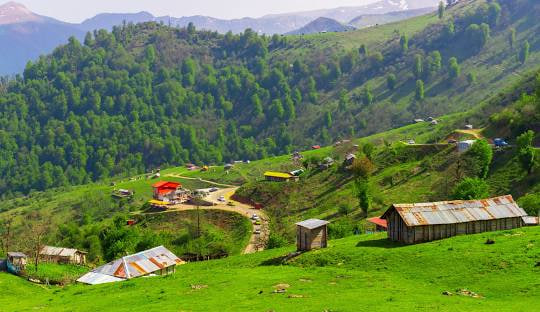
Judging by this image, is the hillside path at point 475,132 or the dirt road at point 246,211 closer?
the dirt road at point 246,211

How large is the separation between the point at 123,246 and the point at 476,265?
65186 millimetres

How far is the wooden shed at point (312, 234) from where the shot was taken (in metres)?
65.1

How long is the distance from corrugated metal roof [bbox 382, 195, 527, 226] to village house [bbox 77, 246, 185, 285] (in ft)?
93.3

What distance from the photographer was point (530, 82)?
182750 mm

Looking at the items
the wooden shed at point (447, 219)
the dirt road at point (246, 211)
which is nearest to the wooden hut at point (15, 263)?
the dirt road at point (246, 211)

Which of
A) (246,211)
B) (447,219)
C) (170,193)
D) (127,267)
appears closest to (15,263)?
(127,267)

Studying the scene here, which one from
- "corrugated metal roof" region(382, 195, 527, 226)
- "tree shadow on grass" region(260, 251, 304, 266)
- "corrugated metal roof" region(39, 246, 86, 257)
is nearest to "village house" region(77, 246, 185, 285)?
"tree shadow on grass" region(260, 251, 304, 266)

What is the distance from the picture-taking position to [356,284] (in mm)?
49469

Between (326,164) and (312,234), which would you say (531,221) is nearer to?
(312,234)

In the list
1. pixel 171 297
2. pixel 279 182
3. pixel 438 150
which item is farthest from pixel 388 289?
pixel 279 182

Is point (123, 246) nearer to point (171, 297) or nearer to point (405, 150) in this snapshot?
point (171, 297)

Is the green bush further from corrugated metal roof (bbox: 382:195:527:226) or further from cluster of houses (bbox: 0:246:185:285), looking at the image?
cluster of houses (bbox: 0:246:185:285)

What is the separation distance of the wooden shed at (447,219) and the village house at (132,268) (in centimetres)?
2860

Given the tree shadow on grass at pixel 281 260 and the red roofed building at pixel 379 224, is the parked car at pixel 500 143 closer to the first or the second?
the red roofed building at pixel 379 224
